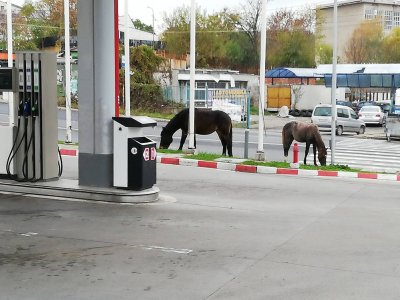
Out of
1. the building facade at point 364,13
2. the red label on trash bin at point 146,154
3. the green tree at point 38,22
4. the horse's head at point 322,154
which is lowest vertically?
the horse's head at point 322,154

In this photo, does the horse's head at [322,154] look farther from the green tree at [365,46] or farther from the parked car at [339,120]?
the green tree at [365,46]

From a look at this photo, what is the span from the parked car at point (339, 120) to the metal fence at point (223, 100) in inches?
173

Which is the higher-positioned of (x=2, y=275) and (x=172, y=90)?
(x=172, y=90)

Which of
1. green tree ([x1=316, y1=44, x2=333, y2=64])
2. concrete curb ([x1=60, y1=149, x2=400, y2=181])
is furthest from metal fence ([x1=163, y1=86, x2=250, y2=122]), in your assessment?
green tree ([x1=316, y1=44, x2=333, y2=64])

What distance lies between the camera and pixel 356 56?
81.6 metres

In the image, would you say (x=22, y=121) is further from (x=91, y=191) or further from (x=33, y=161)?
(x=91, y=191)

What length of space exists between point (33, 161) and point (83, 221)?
3097 millimetres

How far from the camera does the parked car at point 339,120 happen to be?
3594 cm

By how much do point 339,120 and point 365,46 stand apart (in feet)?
159

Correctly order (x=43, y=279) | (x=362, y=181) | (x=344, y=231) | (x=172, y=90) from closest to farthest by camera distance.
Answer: (x=43, y=279) < (x=344, y=231) < (x=362, y=181) < (x=172, y=90)

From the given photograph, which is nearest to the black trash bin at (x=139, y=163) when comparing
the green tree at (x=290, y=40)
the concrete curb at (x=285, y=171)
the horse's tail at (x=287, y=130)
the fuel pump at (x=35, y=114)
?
the fuel pump at (x=35, y=114)

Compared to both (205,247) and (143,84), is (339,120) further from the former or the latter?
(205,247)

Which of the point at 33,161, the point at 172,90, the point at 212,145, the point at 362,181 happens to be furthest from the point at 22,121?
the point at 172,90

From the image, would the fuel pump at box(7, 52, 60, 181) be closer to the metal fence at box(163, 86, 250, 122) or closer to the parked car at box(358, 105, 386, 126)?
the metal fence at box(163, 86, 250, 122)
